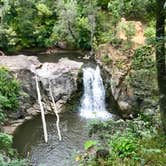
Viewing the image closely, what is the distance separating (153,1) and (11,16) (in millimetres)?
27208

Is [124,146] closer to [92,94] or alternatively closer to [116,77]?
[116,77]

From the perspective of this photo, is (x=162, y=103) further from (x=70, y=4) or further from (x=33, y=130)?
(x=70, y=4)

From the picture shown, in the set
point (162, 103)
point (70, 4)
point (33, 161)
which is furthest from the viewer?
point (70, 4)

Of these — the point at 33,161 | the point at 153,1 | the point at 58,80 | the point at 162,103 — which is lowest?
the point at 33,161

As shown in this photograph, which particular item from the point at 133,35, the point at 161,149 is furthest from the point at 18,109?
the point at 161,149

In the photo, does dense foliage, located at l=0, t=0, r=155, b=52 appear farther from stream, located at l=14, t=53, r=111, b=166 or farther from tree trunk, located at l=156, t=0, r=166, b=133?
tree trunk, located at l=156, t=0, r=166, b=133

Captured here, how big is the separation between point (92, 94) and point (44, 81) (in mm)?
3006

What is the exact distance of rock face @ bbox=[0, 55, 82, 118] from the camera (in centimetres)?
2295

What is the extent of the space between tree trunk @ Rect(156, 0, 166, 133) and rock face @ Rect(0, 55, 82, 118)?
14.3 m

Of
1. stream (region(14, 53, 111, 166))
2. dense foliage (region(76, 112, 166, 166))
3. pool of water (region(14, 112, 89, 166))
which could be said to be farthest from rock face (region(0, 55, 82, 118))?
dense foliage (region(76, 112, 166, 166))

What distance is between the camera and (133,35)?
2197 centimetres

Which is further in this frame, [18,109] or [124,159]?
[18,109]

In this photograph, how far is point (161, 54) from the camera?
8359mm

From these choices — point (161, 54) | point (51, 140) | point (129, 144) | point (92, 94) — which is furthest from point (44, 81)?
point (161, 54)
